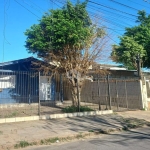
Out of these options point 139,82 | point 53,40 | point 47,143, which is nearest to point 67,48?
point 53,40

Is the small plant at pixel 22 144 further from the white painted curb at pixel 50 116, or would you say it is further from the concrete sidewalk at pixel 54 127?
the white painted curb at pixel 50 116

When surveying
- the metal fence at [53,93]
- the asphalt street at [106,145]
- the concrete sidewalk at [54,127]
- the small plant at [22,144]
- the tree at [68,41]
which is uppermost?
the tree at [68,41]

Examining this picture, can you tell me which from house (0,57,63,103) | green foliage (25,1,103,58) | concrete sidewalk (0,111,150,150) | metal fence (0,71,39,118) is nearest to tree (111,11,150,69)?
green foliage (25,1,103,58)

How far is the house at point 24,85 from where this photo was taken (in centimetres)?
1463

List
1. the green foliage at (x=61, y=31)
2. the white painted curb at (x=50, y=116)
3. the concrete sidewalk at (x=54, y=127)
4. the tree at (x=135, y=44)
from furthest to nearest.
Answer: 1. the tree at (x=135, y=44)
2. the green foliage at (x=61, y=31)
3. the white painted curb at (x=50, y=116)
4. the concrete sidewalk at (x=54, y=127)

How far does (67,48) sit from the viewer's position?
14.0m

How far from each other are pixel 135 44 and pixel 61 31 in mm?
6898

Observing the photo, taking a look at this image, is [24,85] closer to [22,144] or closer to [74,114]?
[74,114]

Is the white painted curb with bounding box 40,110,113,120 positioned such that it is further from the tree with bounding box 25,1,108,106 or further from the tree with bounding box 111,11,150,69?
the tree with bounding box 111,11,150,69

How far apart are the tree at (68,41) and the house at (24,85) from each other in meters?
1.46

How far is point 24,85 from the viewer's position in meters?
15.8

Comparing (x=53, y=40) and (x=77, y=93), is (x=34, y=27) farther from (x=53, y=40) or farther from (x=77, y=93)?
(x=77, y=93)

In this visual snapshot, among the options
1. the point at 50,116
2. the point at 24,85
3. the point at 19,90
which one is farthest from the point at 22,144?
the point at 19,90

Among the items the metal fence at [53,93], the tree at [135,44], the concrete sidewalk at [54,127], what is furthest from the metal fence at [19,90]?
the tree at [135,44]
